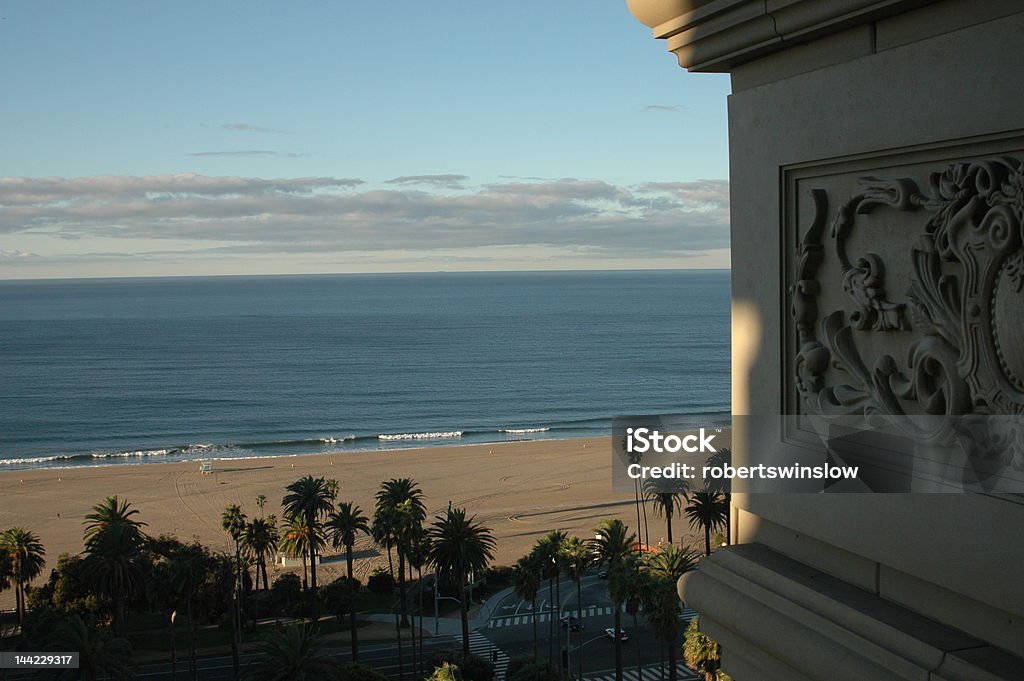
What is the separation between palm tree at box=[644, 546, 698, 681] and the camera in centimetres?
2178

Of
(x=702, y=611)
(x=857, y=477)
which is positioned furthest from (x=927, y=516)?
(x=702, y=611)

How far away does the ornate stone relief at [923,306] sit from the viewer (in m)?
2.13

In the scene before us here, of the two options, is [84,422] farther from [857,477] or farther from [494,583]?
[857,477]

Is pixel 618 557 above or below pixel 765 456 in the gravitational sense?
below

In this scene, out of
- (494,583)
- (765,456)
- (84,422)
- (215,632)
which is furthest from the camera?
(84,422)

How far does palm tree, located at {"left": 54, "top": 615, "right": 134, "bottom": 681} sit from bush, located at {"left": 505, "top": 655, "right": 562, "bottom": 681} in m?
8.48

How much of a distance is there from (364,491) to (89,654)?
29.3 metres

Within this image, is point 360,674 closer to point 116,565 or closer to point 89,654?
point 89,654

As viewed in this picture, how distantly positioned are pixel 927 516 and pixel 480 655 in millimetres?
26943

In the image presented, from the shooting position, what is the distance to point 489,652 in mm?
28172

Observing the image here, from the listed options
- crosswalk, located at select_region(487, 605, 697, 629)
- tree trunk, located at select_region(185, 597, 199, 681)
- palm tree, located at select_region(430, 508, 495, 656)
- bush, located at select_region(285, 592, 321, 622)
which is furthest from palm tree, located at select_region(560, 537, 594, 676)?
tree trunk, located at select_region(185, 597, 199, 681)

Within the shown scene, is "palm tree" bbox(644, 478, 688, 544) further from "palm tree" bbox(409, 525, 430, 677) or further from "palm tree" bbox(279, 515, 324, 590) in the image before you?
"palm tree" bbox(279, 515, 324, 590)

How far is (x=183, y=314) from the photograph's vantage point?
18200cm

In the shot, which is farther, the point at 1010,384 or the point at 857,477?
the point at 857,477
